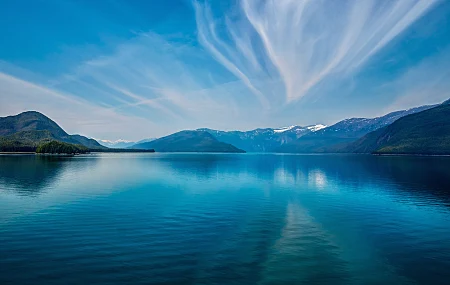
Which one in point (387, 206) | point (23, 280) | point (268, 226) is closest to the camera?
point (23, 280)

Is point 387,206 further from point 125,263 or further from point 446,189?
point 125,263

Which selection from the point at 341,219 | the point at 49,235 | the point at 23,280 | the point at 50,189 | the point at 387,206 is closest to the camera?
the point at 23,280

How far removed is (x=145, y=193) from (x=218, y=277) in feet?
158

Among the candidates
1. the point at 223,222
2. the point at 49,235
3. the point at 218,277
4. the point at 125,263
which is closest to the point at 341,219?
the point at 223,222

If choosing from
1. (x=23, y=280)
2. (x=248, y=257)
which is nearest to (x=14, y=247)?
(x=23, y=280)

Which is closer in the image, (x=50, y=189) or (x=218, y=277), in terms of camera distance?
(x=218, y=277)

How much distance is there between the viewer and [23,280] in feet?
69.0

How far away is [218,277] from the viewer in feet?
73.6

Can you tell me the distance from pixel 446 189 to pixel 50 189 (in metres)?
95.7

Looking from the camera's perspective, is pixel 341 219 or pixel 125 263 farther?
pixel 341 219

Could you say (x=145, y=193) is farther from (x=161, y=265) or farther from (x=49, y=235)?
(x=161, y=265)

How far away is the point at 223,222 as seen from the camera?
4075 cm

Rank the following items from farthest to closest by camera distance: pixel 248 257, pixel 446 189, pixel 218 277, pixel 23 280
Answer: pixel 446 189 < pixel 248 257 < pixel 218 277 < pixel 23 280

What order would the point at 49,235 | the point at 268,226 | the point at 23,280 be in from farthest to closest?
the point at 268,226 → the point at 49,235 → the point at 23,280
